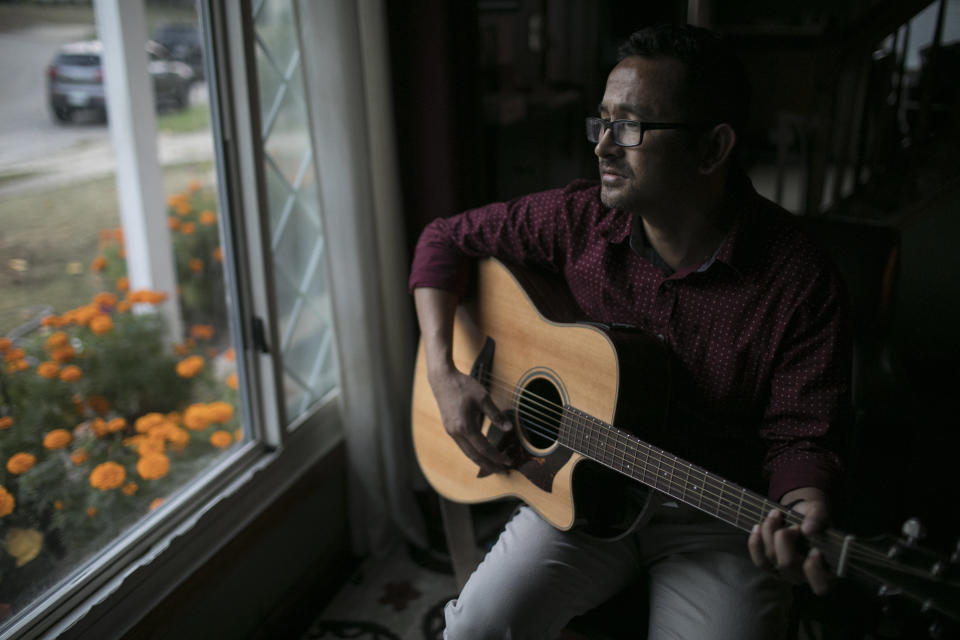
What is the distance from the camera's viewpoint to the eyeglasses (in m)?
1.10

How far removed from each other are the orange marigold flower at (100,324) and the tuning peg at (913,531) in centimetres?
172

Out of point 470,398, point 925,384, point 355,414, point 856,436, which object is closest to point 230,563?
point 355,414

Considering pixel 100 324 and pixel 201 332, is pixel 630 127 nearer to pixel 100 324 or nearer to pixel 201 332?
pixel 100 324

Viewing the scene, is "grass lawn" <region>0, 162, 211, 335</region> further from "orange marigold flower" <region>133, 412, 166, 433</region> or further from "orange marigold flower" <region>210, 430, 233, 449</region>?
"orange marigold flower" <region>210, 430, 233, 449</region>

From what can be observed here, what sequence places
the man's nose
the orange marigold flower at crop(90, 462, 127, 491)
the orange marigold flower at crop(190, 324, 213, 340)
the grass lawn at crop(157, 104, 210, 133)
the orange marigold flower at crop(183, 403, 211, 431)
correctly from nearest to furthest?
1. the man's nose
2. the orange marigold flower at crop(90, 462, 127, 491)
3. the orange marigold flower at crop(183, 403, 211, 431)
4. the orange marigold flower at crop(190, 324, 213, 340)
5. the grass lawn at crop(157, 104, 210, 133)

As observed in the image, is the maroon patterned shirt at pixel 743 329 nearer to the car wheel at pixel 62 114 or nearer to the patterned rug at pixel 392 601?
the patterned rug at pixel 392 601

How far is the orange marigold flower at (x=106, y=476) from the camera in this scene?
4.88ft

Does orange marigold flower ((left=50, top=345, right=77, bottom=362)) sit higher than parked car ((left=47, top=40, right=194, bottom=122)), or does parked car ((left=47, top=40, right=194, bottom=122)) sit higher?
parked car ((left=47, top=40, right=194, bottom=122))

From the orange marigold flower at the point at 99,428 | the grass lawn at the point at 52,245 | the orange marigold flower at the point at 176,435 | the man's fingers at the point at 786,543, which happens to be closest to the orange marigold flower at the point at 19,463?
the orange marigold flower at the point at 99,428

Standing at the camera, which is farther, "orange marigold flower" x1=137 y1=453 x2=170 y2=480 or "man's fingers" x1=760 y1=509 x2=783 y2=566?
"orange marigold flower" x1=137 y1=453 x2=170 y2=480


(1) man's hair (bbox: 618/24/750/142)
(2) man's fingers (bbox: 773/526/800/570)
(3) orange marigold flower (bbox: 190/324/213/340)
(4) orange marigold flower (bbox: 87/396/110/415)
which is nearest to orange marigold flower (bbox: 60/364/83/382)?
(4) orange marigold flower (bbox: 87/396/110/415)

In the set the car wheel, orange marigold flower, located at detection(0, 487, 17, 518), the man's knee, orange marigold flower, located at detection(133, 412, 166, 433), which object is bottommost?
Answer: the man's knee

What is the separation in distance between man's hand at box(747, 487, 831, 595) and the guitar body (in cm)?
26

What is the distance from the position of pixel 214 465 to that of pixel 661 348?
106cm
